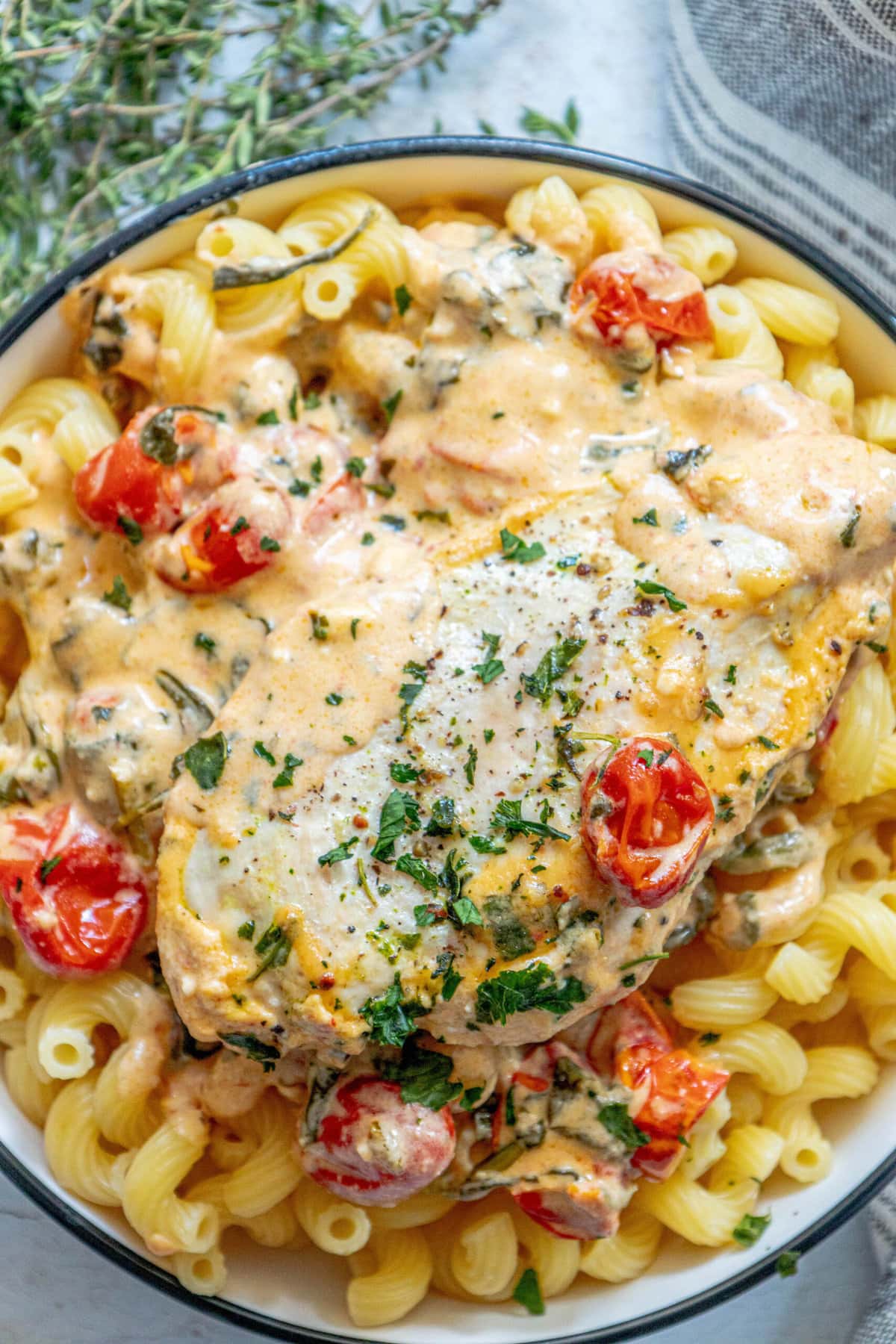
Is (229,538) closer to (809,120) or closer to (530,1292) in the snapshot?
(530,1292)

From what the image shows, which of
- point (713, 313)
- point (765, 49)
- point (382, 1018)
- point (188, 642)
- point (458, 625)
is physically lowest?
point (382, 1018)

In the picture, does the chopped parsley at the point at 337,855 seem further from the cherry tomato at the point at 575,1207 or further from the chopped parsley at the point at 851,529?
the chopped parsley at the point at 851,529

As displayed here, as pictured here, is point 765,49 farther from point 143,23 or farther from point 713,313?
point 143,23

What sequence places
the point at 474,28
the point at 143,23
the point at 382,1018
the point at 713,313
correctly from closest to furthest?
the point at 382,1018
the point at 713,313
the point at 143,23
the point at 474,28

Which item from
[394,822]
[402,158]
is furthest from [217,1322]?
[402,158]

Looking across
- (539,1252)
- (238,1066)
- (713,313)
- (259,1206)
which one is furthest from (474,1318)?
(713,313)
